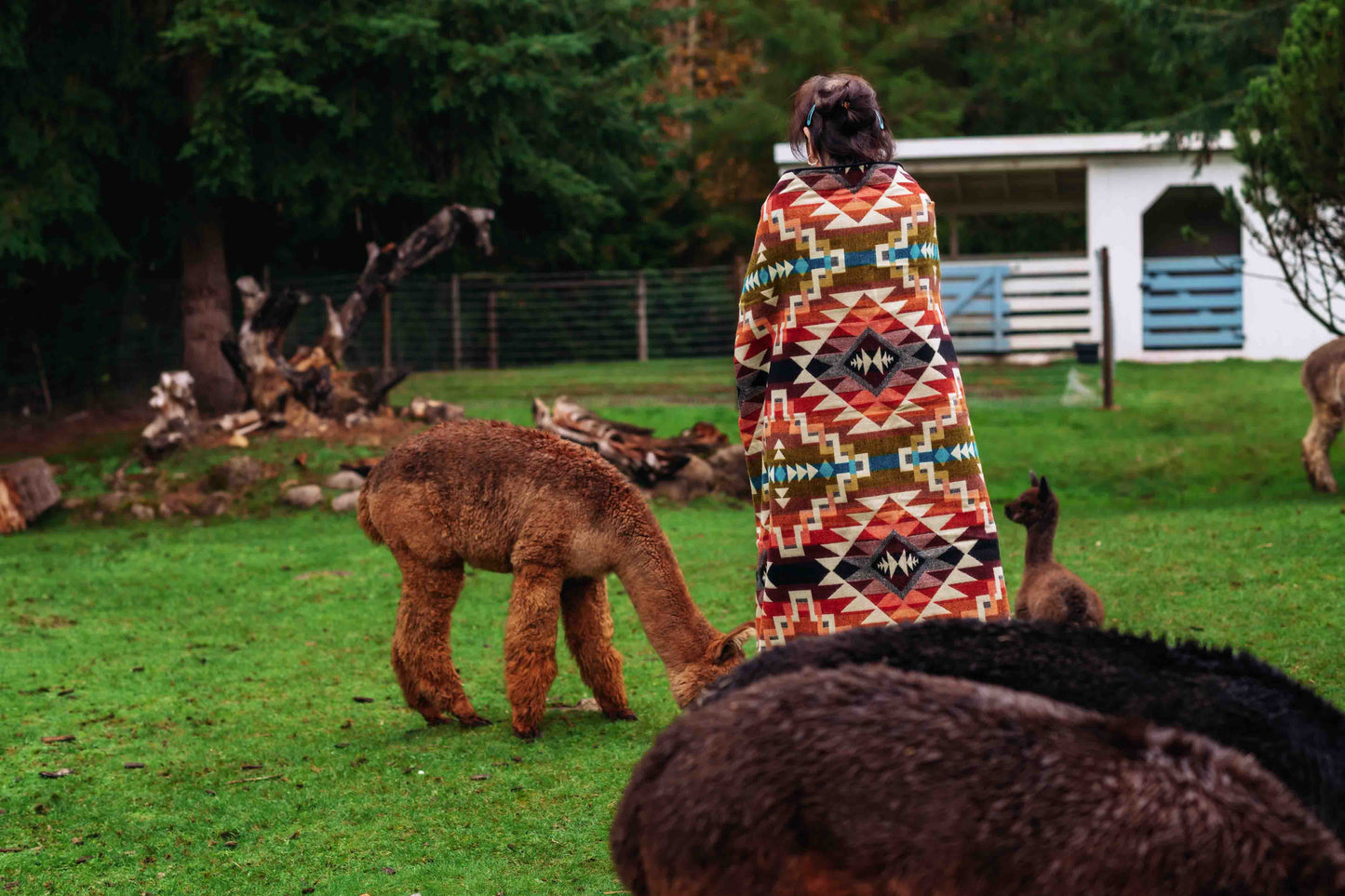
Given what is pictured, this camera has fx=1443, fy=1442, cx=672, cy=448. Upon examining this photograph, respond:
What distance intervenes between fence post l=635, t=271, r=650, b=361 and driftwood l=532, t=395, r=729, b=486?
13.5 m

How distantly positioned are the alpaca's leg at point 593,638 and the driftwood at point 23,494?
9.85 meters

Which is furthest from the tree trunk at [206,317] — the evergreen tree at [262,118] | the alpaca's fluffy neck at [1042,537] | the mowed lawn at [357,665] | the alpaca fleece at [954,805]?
the alpaca fleece at [954,805]

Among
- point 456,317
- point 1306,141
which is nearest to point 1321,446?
point 1306,141

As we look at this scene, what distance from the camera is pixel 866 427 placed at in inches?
163

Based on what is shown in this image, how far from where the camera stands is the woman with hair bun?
4117mm

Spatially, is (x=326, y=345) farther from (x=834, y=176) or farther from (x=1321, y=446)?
(x=834, y=176)

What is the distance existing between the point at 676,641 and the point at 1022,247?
3471 centimetres

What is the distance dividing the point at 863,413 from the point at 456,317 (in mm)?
23908

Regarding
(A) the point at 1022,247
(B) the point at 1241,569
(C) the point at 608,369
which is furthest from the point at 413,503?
(A) the point at 1022,247

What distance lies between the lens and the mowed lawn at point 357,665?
528cm

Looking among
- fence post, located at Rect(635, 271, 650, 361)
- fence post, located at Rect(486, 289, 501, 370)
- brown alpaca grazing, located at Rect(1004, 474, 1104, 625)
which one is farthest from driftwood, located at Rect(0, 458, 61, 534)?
fence post, located at Rect(635, 271, 650, 361)

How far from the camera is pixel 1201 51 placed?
2644 cm

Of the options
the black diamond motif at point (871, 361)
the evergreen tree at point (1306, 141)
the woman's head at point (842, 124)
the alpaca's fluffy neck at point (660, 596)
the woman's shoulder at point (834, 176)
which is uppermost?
the evergreen tree at point (1306, 141)

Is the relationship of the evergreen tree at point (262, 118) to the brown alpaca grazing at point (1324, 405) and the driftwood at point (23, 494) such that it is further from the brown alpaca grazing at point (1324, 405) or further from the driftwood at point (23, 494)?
the brown alpaca grazing at point (1324, 405)
